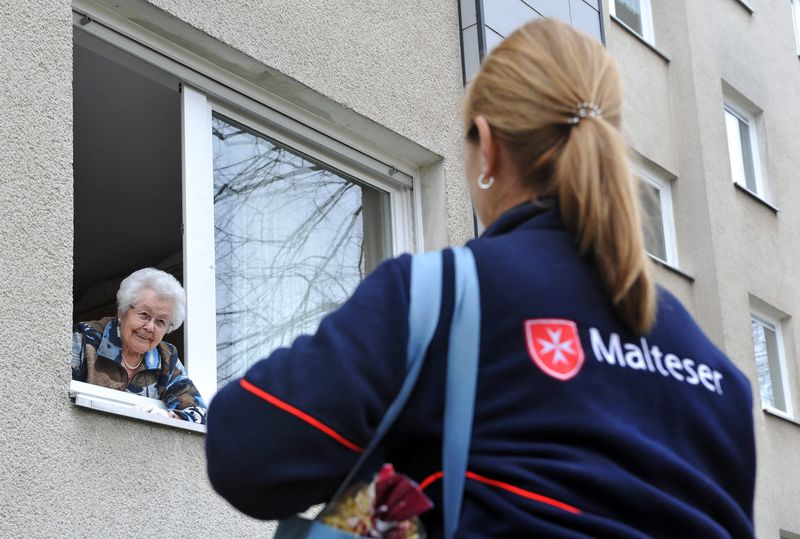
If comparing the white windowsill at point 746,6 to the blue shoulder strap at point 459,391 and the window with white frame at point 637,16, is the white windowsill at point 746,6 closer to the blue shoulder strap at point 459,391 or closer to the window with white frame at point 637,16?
the window with white frame at point 637,16

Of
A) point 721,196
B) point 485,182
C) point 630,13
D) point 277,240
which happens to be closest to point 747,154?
point 721,196

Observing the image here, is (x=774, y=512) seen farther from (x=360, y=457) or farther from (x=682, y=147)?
(x=360, y=457)

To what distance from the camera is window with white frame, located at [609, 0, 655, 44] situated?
1447cm

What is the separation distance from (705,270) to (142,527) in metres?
9.87

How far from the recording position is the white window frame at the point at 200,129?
19.0 feet

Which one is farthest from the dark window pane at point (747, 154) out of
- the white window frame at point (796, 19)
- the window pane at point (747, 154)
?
the white window frame at point (796, 19)

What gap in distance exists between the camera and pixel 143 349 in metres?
5.93

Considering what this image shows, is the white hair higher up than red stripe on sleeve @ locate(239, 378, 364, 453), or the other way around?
the white hair

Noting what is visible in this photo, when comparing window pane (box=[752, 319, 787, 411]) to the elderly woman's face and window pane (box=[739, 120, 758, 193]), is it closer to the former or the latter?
window pane (box=[739, 120, 758, 193])

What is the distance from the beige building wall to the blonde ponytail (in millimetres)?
11019

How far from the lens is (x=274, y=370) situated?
1781 mm

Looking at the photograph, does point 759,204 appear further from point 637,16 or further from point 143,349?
point 143,349

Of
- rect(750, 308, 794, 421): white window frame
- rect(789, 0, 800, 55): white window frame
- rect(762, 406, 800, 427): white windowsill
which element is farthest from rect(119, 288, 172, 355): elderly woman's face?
rect(789, 0, 800, 55): white window frame

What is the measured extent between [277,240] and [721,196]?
853 cm
